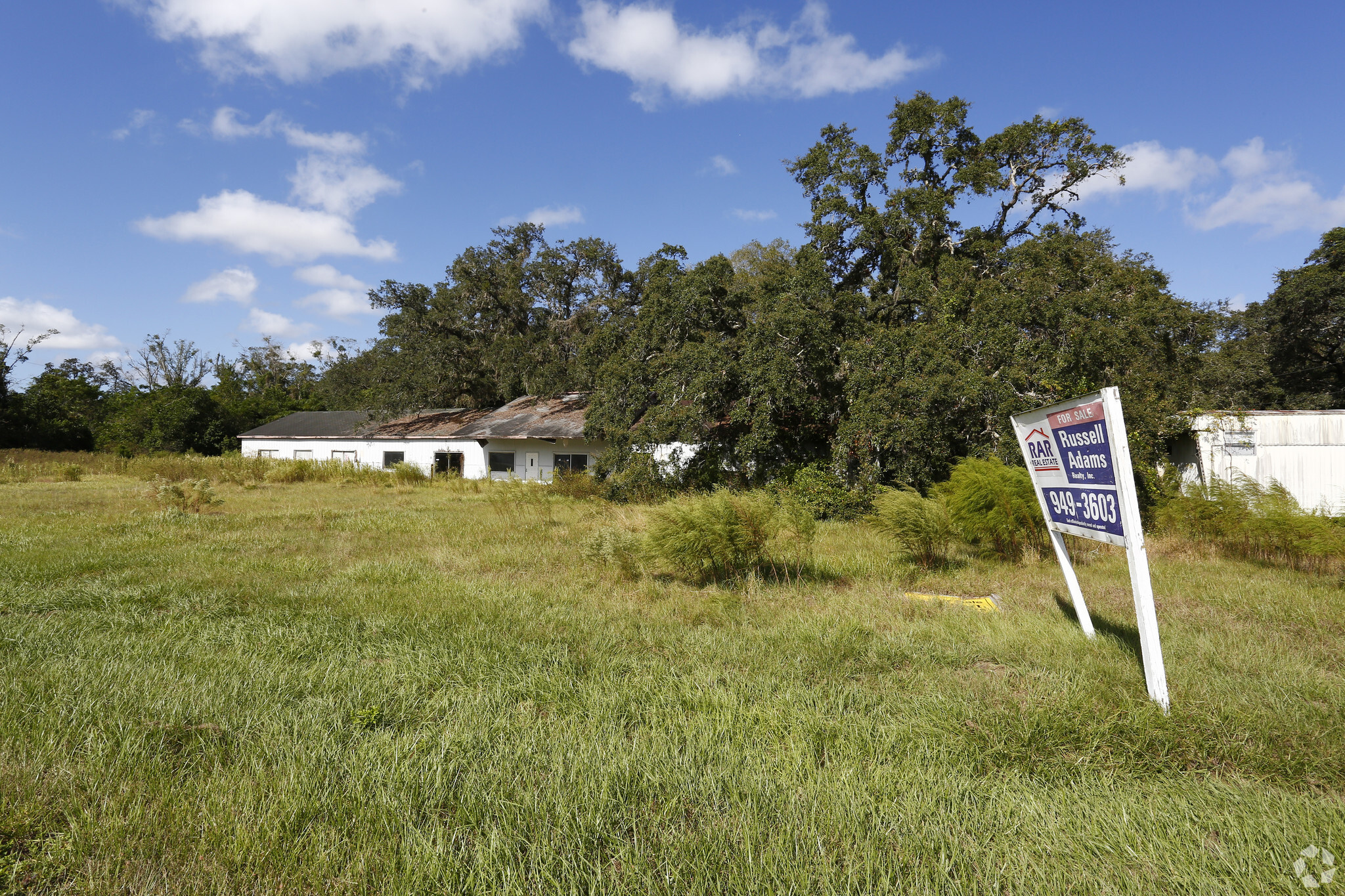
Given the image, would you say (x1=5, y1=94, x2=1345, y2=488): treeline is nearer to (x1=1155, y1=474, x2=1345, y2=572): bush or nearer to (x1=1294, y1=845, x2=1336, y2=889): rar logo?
(x1=1155, y1=474, x2=1345, y2=572): bush

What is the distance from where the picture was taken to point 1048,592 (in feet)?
23.0

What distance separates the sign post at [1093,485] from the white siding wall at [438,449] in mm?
20211

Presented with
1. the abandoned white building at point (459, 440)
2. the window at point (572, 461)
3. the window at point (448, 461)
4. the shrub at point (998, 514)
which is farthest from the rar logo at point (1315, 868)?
the window at point (448, 461)

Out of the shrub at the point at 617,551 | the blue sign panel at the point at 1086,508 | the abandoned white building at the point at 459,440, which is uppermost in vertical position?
the abandoned white building at the point at 459,440

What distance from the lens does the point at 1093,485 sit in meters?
4.54

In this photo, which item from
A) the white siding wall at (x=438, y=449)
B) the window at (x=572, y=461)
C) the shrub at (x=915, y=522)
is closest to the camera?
the shrub at (x=915, y=522)

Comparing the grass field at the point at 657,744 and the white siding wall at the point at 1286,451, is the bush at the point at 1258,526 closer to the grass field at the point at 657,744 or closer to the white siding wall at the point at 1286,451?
the grass field at the point at 657,744

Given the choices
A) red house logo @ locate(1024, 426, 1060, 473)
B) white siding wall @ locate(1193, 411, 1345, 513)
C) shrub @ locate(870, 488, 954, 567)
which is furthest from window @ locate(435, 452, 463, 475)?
red house logo @ locate(1024, 426, 1060, 473)

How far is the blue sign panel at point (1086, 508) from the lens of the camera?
→ 168 inches

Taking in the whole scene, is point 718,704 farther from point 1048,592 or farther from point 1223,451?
point 1223,451

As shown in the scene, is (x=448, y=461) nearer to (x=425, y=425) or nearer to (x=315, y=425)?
(x=425, y=425)

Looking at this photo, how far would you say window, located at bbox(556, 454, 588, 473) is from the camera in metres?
26.9

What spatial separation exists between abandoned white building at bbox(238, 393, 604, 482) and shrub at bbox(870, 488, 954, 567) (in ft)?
53.7

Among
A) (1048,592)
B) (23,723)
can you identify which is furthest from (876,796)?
(1048,592)
